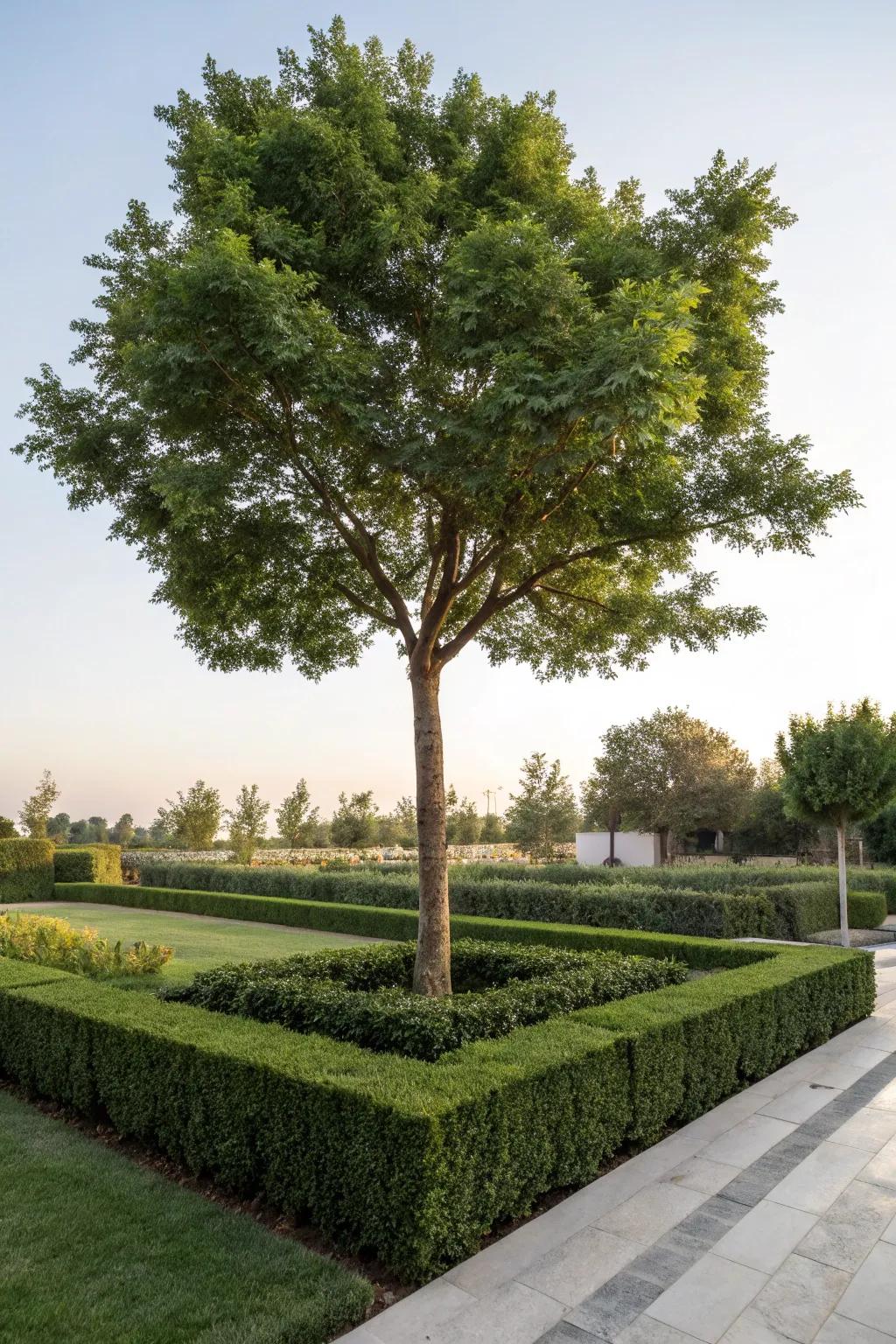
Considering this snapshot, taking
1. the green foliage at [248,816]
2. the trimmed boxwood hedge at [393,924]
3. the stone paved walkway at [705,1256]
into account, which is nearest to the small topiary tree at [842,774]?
the trimmed boxwood hedge at [393,924]

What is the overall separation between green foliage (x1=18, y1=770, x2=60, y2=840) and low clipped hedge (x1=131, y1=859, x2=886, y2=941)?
3142 centimetres

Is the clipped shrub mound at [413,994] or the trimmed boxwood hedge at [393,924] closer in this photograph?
the clipped shrub mound at [413,994]

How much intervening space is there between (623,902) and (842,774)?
412 centimetres

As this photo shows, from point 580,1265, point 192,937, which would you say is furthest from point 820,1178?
point 192,937

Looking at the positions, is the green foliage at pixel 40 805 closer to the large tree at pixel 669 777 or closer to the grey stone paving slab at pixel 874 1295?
the large tree at pixel 669 777

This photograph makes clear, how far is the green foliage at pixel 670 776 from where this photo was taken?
34844mm

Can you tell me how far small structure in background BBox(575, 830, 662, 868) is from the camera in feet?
118

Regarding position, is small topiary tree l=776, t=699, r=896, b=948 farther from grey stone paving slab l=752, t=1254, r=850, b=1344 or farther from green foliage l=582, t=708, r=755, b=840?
green foliage l=582, t=708, r=755, b=840

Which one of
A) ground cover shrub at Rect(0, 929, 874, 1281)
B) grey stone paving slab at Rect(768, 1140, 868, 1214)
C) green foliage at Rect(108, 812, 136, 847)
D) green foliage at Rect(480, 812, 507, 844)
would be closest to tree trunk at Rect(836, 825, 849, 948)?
ground cover shrub at Rect(0, 929, 874, 1281)

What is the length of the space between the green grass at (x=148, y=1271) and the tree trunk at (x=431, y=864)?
291 centimetres

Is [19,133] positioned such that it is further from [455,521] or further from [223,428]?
[455,521]

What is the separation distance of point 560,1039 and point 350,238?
6268 millimetres

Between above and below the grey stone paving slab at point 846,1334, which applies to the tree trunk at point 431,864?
above

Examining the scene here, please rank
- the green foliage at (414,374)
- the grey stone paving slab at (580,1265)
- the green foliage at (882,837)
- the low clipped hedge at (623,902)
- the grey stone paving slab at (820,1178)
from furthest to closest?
the green foliage at (882,837), the low clipped hedge at (623,902), the green foliage at (414,374), the grey stone paving slab at (820,1178), the grey stone paving slab at (580,1265)
